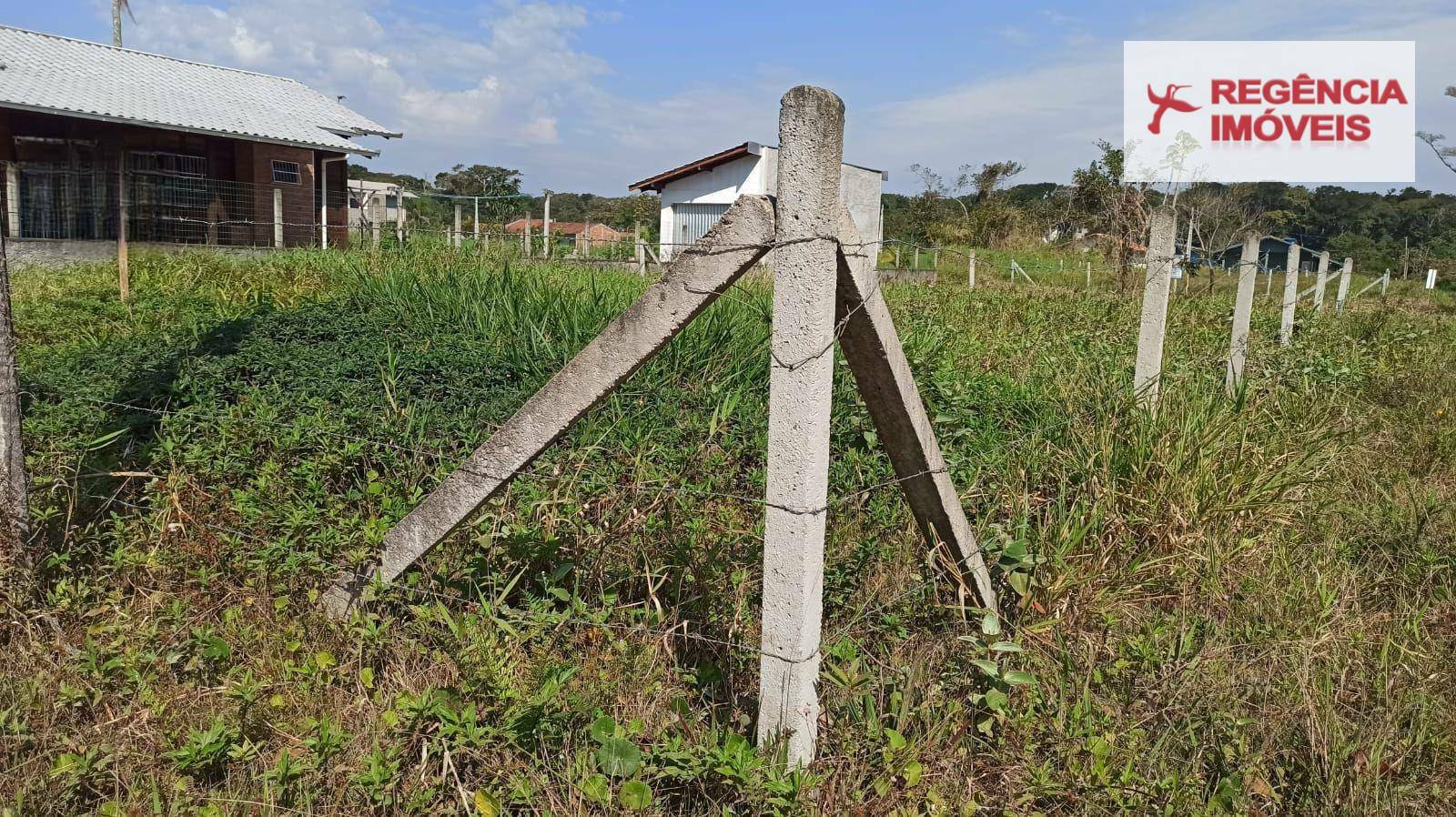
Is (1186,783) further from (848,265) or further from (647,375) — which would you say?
(647,375)

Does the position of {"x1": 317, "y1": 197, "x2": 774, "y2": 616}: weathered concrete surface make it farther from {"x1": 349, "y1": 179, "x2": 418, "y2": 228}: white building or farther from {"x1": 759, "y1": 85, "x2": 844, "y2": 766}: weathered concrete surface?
{"x1": 349, "y1": 179, "x2": 418, "y2": 228}: white building

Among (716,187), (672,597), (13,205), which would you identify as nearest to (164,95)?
(13,205)

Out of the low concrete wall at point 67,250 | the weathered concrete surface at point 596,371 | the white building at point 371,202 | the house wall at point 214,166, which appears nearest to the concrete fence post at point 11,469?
the weathered concrete surface at point 596,371

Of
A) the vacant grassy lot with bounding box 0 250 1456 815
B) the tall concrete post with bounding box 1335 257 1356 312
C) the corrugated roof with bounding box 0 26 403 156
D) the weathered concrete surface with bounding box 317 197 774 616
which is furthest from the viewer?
the corrugated roof with bounding box 0 26 403 156

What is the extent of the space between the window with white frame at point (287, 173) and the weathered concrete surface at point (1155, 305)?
1856 cm

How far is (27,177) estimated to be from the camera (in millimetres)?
15172

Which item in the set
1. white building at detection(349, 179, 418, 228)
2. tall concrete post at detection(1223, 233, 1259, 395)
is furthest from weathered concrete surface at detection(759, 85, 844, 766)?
white building at detection(349, 179, 418, 228)

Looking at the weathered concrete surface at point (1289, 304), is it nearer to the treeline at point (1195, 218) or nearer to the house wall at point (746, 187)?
the treeline at point (1195, 218)

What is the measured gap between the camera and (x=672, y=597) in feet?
10.6

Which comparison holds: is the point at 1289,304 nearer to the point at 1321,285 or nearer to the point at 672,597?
the point at 1321,285

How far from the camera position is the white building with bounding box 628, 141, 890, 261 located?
23.9 meters

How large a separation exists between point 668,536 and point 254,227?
16996mm

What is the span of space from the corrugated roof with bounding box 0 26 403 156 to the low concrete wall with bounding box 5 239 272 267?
77.5 inches

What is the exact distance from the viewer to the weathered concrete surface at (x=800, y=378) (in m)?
1.96
